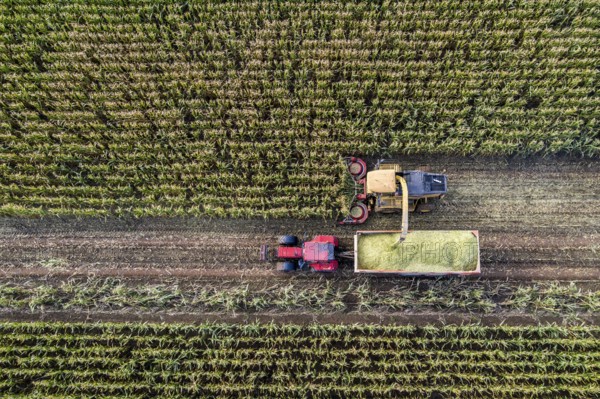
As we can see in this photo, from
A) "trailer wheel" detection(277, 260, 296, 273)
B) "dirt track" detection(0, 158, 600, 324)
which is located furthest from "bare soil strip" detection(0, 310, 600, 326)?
"trailer wheel" detection(277, 260, 296, 273)

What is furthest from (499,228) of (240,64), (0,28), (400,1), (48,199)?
(0,28)

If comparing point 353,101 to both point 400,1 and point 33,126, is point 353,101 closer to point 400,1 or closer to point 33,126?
point 400,1

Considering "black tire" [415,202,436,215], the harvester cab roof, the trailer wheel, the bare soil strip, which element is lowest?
the bare soil strip

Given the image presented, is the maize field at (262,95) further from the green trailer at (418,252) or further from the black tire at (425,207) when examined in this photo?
the black tire at (425,207)

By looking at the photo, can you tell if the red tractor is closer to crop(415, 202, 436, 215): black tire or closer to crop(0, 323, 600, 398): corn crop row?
crop(0, 323, 600, 398): corn crop row

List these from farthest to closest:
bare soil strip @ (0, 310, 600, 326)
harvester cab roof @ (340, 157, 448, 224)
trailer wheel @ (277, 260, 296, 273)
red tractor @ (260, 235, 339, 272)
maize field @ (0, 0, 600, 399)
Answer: trailer wheel @ (277, 260, 296, 273) < bare soil strip @ (0, 310, 600, 326) < maize field @ (0, 0, 600, 399) < red tractor @ (260, 235, 339, 272) < harvester cab roof @ (340, 157, 448, 224)

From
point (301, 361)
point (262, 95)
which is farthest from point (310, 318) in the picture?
point (262, 95)

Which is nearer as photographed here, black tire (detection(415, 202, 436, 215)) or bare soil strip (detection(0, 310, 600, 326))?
bare soil strip (detection(0, 310, 600, 326))
